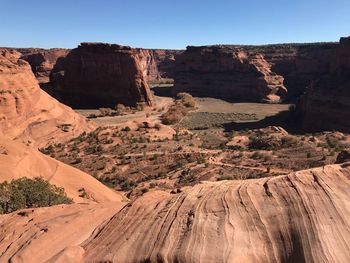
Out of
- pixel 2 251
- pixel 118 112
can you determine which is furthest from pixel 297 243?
pixel 118 112

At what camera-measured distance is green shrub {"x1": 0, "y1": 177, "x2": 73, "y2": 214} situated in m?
14.5

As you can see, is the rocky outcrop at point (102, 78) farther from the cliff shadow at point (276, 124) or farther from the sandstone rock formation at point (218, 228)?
the sandstone rock formation at point (218, 228)

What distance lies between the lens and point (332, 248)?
7500mm

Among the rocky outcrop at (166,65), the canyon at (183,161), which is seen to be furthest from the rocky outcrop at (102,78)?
the rocky outcrop at (166,65)

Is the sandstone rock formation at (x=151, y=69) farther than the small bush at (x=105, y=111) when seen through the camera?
Yes

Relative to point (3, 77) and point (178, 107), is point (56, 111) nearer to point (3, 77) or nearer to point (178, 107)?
point (3, 77)

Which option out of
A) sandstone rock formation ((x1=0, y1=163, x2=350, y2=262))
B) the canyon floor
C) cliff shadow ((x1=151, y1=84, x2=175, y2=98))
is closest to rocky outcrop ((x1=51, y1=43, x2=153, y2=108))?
the canyon floor

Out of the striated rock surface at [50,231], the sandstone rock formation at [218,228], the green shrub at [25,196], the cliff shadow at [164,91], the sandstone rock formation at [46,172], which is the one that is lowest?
the cliff shadow at [164,91]

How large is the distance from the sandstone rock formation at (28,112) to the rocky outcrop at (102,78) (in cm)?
2298

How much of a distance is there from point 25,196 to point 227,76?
266ft

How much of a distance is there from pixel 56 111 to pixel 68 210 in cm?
3511

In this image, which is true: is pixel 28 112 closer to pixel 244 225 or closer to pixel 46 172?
pixel 46 172

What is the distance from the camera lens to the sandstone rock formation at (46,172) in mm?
20297

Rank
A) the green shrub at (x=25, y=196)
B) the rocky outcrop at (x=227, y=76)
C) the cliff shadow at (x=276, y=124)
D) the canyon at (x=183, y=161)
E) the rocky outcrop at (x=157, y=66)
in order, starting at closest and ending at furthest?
the canyon at (x=183, y=161), the green shrub at (x=25, y=196), the cliff shadow at (x=276, y=124), the rocky outcrop at (x=227, y=76), the rocky outcrop at (x=157, y=66)
